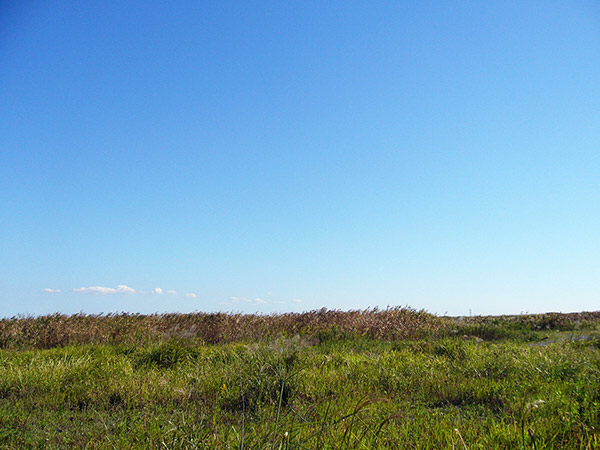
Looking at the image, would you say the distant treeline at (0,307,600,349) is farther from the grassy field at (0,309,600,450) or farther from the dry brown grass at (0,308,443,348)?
the grassy field at (0,309,600,450)

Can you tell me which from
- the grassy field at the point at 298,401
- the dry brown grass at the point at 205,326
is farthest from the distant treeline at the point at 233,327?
the grassy field at the point at 298,401

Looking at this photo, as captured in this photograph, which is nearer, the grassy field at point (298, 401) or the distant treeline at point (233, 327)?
the grassy field at point (298, 401)

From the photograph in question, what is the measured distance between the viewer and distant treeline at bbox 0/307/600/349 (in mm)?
12422

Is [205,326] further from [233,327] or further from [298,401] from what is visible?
[298,401]

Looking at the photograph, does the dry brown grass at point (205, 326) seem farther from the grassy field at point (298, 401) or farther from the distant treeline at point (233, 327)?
the grassy field at point (298, 401)

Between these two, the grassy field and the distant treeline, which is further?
the distant treeline

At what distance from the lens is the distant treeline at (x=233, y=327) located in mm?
12422

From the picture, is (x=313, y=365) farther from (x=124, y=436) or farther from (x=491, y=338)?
(x=491, y=338)

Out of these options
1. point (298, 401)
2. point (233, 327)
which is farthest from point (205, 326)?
point (298, 401)

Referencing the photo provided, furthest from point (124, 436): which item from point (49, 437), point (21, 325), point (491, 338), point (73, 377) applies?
point (491, 338)

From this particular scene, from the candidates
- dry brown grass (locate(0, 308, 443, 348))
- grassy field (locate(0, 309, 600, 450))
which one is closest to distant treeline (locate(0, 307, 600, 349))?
dry brown grass (locate(0, 308, 443, 348))

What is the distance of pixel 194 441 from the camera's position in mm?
2752

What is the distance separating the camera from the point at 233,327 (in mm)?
14633

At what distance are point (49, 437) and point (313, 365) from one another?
409 centimetres
